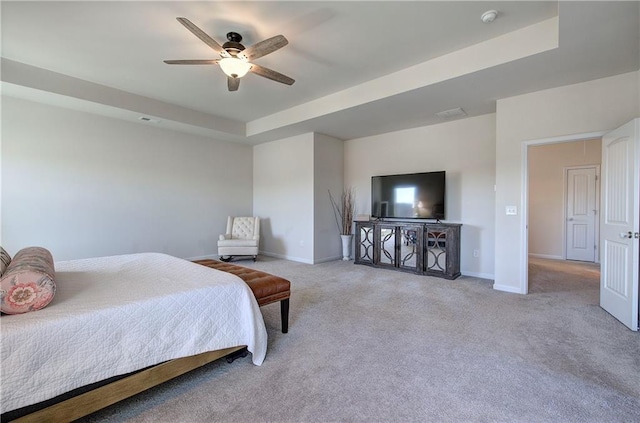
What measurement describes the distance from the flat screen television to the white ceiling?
3.64ft

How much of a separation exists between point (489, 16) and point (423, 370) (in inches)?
119

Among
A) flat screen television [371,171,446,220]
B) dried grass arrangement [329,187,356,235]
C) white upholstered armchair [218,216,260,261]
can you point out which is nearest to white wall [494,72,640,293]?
flat screen television [371,171,446,220]

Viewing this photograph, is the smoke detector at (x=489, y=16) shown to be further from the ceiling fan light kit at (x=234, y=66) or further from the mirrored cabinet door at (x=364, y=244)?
the mirrored cabinet door at (x=364, y=244)

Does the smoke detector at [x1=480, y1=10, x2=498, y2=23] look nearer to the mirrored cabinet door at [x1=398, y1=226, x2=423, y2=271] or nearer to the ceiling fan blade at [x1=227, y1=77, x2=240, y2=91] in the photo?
the ceiling fan blade at [x1=227, y1=77, x2=240, y2=91]

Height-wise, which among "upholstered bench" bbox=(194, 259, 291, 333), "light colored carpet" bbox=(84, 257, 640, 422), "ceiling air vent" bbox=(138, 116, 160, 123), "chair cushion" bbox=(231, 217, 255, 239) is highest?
"ceiling air vent" bbox=(138, 116, 160, 123)

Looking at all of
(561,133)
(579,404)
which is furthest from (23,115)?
(561,133)

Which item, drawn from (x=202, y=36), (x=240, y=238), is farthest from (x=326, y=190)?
(x=202, y=36)

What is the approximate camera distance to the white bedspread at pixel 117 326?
1242 millimetres

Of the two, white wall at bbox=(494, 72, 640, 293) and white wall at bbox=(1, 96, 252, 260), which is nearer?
white wall at bbox=(494, 72, 640, 293)

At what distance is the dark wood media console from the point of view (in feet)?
15.1

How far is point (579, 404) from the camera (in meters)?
1.67

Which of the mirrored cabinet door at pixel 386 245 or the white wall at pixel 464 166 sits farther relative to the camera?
the mirrored cabinet door at pixel 386 245

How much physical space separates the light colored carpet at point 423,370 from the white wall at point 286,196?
2.63m

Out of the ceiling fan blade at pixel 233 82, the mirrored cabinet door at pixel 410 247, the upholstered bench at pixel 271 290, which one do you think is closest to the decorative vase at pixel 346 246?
the mirrored cabinet door at pixel 410 247
